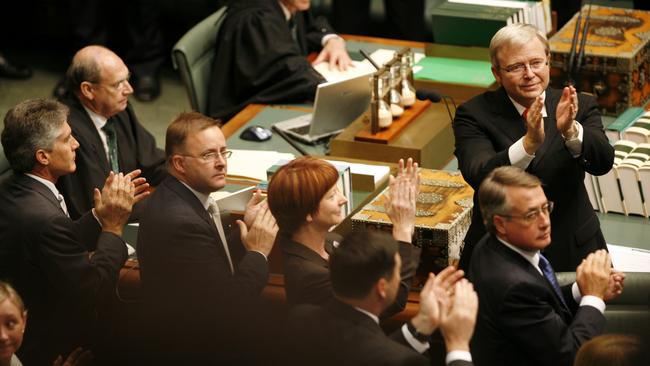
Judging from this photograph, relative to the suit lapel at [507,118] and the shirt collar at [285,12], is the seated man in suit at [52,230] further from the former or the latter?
the shirt collar at [285,12]

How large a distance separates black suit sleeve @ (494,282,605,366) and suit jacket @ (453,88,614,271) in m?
0.53

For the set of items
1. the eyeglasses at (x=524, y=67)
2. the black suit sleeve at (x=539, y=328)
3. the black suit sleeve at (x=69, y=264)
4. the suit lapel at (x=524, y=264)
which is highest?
the eyeglasses at (x=524, y=67)

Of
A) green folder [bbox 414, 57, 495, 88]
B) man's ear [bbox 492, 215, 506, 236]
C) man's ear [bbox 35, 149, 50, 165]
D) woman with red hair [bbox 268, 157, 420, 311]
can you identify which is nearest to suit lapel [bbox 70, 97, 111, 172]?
man's ear [bbox 35, 149, 50, 165]

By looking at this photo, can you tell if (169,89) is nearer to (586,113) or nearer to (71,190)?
(71,190)

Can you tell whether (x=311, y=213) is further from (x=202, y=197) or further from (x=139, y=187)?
(x=139, y=187)

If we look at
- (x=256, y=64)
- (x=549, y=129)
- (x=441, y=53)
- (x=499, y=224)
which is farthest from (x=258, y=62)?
(x=499, y=224)

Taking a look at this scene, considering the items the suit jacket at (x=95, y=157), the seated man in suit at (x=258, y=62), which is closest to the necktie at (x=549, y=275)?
the suit jacket at (x=95, y=157)

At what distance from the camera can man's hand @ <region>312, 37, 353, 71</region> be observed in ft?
17.7

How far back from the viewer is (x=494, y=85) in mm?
4949

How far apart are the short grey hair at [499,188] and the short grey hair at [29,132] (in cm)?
133

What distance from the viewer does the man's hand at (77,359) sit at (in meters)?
2.76

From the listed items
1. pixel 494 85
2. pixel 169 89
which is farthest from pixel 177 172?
pixel 169 89

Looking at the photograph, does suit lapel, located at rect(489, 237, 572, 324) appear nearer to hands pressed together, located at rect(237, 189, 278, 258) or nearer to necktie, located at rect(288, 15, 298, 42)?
hands pressed together, located at rect(237, 189, 278, 258)

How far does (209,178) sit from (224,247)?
20 centimetres
